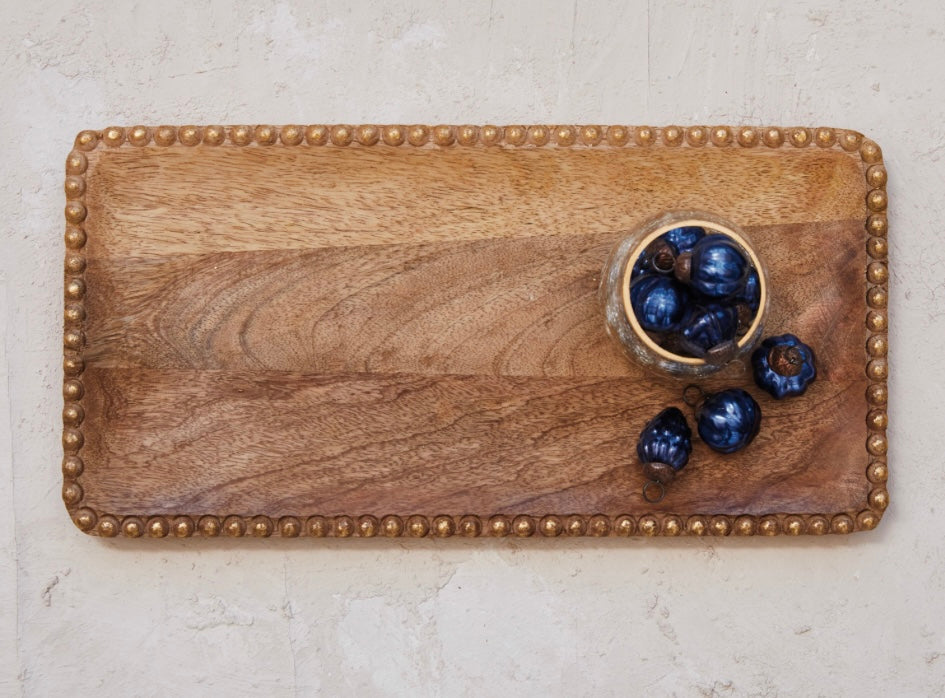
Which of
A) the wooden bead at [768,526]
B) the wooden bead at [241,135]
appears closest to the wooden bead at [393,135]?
the wooden bead at [241,135]

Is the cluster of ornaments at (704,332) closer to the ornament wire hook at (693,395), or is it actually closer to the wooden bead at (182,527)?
the ornament wire hook at (693,395)

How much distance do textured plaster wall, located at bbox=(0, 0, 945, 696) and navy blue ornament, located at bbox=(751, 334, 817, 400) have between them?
11 centimetres

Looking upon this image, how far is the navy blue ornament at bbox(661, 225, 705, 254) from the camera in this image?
69cm

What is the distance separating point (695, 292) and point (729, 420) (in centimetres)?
11

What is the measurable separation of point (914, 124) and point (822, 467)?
29 centimetres

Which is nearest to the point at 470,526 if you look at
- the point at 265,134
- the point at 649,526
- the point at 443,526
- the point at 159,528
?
the point at 443,526

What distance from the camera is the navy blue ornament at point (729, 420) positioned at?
0.72 metres

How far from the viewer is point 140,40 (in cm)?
79

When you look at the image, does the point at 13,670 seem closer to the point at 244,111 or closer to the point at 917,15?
the point at 244,111

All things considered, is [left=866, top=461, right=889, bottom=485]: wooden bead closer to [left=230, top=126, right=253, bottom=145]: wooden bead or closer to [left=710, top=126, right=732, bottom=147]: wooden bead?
[left=710, top=126, right=732, bottom=147]: wooden bead

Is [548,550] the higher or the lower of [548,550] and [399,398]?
the lower

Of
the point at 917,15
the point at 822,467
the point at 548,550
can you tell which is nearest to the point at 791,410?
the point at 822,467

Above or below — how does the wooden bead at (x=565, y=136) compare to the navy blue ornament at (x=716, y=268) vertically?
above

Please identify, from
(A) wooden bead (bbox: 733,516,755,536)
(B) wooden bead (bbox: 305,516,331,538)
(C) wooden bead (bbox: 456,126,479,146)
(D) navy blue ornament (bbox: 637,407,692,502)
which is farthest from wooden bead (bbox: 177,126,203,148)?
(A) wooden bead (bbox: 733,516,755,536)
